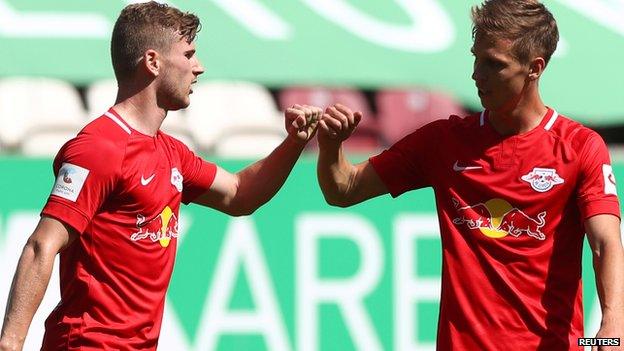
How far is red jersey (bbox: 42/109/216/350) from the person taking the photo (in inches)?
157

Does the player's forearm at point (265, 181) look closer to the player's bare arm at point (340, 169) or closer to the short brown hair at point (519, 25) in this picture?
the player's bare arm at point (340, 169)

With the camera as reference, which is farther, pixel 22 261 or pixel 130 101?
pixel 130 101

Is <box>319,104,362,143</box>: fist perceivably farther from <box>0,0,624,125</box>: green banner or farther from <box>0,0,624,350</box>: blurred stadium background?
<box>0,0,624,125</box>: green banner


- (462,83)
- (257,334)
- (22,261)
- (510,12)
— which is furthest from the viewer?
(462,83)

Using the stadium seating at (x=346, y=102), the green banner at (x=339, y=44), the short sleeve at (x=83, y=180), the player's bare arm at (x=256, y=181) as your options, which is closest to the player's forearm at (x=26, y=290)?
the short sleeve at (x=83, y=180)

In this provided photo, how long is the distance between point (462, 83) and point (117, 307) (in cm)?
437

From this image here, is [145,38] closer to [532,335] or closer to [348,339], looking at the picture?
[532,335]

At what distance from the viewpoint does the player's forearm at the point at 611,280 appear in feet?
13.0

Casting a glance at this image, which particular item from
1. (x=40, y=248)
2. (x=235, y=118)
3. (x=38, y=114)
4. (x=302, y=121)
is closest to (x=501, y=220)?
(x=302, y=121)

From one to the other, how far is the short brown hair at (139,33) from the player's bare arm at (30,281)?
0.65m

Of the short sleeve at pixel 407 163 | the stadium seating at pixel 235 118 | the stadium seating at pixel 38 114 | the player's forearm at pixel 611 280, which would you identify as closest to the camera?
the player's forearm at pixel 611 280

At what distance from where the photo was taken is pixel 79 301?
4.07 metres

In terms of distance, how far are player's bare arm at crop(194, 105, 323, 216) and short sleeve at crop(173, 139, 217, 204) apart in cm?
3

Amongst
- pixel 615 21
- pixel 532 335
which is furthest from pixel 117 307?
pixel 615 21
